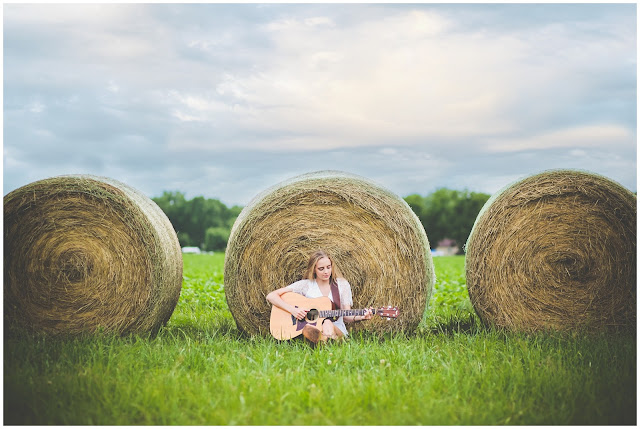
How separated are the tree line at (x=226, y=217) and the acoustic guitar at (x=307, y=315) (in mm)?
28250

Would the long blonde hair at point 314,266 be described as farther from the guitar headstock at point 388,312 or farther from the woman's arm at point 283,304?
the guitar headstock at point 388,312

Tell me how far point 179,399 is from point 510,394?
231 centimetres

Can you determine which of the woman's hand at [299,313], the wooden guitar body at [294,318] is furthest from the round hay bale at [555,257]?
the woman's hand at [299,313]

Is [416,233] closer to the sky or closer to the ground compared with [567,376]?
closer to the sky

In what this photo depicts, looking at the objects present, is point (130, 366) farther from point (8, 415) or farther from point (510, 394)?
point (510, 394)

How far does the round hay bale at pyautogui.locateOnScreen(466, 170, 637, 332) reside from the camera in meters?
6.41

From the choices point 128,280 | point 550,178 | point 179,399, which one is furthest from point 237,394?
point 550,178

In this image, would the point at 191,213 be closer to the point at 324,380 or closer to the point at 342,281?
the point at 342,281

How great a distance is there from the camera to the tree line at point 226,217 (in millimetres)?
35594

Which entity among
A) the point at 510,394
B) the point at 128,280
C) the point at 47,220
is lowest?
the point at 510,394

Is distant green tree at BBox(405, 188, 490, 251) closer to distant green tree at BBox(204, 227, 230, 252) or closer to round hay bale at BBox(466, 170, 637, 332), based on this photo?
distant green tree at BBox(204, 227, 230, 252)

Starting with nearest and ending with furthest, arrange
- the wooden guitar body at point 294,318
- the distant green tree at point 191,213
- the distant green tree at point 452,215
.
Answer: the wooden guitar body at point 294,318
the distant green tree at point 191,213
the distant green tree at point 452,215

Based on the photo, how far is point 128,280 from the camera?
639 cm

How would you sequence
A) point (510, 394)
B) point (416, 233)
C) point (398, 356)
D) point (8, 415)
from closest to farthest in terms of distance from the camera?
point (8, 415), point (510, 394), point (398, 356), point (416, 233)
